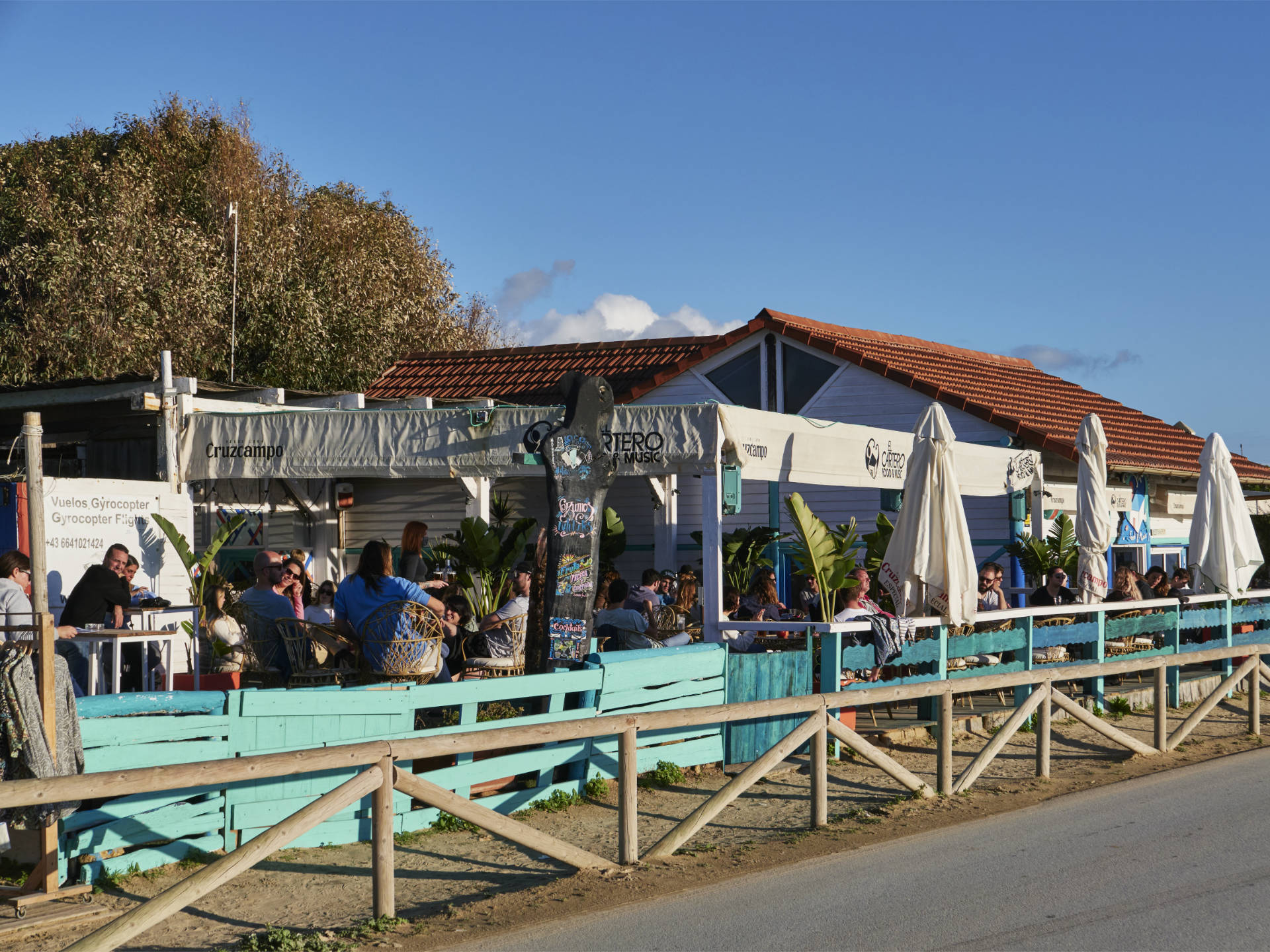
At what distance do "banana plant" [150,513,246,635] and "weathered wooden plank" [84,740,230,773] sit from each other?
6.01 m

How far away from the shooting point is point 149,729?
669 centimetres

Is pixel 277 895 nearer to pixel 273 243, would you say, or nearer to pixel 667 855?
pixel 667 855

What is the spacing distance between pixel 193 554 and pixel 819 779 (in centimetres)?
787

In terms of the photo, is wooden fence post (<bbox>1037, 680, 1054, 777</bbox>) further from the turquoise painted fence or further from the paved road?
the turquoise painted fence

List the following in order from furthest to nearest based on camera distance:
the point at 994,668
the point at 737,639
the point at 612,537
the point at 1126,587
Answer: the point at 612,537
the point at 1126,587
the point at 994,668
the point at 737,639

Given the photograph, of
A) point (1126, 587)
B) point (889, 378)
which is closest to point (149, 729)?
point (1126, 587)

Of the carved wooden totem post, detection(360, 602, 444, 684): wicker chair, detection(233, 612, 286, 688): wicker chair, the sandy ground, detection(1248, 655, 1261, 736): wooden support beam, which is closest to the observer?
the sandy ground

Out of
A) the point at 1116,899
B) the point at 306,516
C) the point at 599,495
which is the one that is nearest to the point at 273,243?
the point at 306,516

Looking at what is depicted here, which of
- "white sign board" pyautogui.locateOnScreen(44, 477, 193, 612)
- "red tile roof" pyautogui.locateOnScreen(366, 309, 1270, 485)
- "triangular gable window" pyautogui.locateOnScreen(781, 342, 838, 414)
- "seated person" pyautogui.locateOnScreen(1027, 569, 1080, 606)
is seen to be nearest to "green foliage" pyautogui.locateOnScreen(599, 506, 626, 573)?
"red tile roof" pyautogui.locateOnScreen(366, 309, 1270, 485)

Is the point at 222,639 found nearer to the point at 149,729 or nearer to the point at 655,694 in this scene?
the point at 655,694

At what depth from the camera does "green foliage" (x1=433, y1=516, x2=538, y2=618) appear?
13625 millimetres

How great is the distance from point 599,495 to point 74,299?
22.6 meters

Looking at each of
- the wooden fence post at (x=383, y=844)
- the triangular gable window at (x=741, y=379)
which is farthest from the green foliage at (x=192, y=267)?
the wooden fence post at (x=383, y=844)

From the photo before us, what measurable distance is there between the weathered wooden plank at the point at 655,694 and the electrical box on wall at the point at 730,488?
1.73 metres
